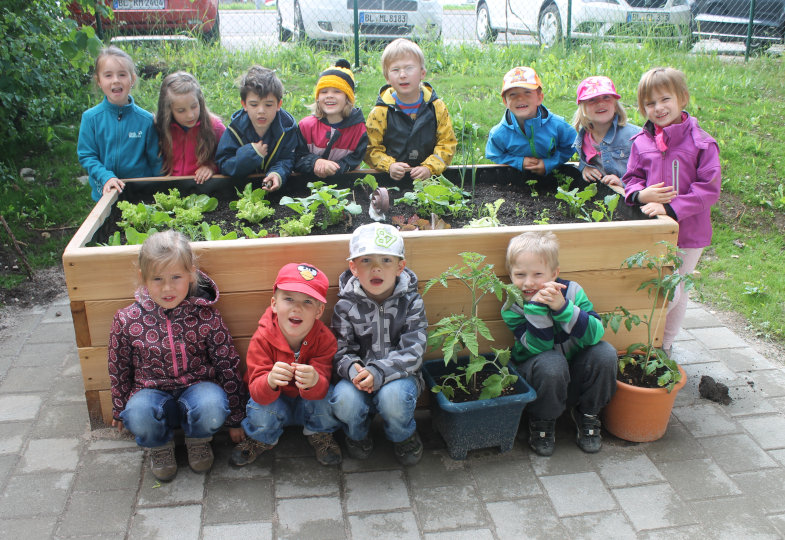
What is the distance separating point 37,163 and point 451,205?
14.6ft

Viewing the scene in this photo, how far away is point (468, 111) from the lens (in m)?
6.81

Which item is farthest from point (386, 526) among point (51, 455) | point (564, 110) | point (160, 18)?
point (160, 18)

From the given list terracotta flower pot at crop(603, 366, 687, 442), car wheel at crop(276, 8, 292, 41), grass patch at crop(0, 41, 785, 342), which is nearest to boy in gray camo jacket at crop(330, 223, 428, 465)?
terracotta flower pot at crop(603, 366, 687, 442)

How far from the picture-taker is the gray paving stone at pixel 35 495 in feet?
8.39

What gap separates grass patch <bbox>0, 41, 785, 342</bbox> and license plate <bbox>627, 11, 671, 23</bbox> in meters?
0.48

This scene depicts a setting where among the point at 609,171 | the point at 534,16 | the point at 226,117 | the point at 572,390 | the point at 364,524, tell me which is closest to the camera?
the point at 364,524

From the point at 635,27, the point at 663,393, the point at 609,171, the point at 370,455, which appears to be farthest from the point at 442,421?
the point at 635,27

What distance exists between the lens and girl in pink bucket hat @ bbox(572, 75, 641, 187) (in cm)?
375

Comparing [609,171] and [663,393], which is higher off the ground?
[609,171]

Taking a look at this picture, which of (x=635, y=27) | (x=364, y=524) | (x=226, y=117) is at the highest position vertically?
(x=635, y=27)

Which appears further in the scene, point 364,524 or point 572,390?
point 572,390

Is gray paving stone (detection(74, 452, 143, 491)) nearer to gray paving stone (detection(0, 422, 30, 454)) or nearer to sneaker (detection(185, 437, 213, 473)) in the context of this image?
sneaker (detection(185, 437, 213, 473))

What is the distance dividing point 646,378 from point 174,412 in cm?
208

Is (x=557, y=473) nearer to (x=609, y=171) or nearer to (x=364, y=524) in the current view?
(x=364, y=524)
